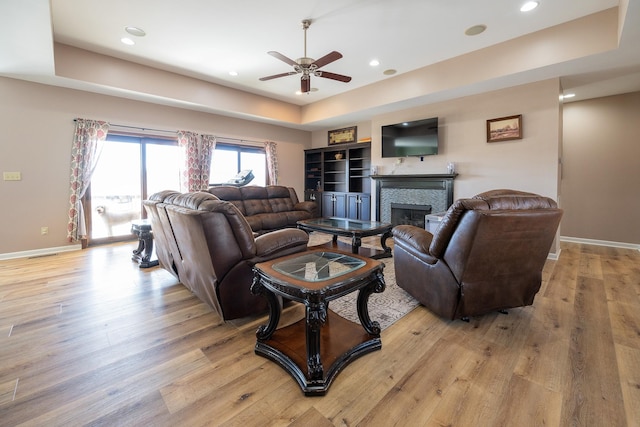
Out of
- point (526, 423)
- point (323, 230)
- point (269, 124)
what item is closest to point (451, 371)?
point (526, 423)

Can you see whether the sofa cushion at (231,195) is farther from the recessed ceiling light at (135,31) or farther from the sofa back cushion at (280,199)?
the recessed ceiling light at (135,31)

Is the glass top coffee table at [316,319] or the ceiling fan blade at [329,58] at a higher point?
the ceiling fan blade at [329,58]

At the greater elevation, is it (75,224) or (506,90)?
(506,90)

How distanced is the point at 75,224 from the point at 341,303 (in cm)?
475

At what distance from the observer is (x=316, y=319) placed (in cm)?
147

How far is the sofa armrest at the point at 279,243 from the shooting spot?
7.19ft

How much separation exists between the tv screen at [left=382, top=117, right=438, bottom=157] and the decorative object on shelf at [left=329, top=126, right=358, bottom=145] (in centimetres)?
135

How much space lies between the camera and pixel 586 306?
245cm

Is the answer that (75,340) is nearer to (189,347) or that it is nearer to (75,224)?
(189,347)

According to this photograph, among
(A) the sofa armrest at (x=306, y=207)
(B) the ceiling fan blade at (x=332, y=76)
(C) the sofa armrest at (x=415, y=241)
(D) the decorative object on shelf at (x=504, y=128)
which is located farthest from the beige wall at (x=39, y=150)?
(D) the decorative object on shelf at (x=504, y=128)

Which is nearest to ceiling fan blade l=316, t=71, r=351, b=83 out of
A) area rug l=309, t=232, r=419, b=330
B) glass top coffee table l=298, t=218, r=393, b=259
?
glass top coffee table l=298, t=218, r=393, b=259

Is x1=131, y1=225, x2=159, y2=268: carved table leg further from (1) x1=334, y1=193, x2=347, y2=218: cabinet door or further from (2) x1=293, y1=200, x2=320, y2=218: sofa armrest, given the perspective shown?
(1) x1=334, y1=193, x2=347, y2=218: cabinet door

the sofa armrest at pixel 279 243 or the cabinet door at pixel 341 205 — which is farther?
the cabinet door at pixel 341 205

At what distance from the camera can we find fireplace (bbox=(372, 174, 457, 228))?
506 cm
